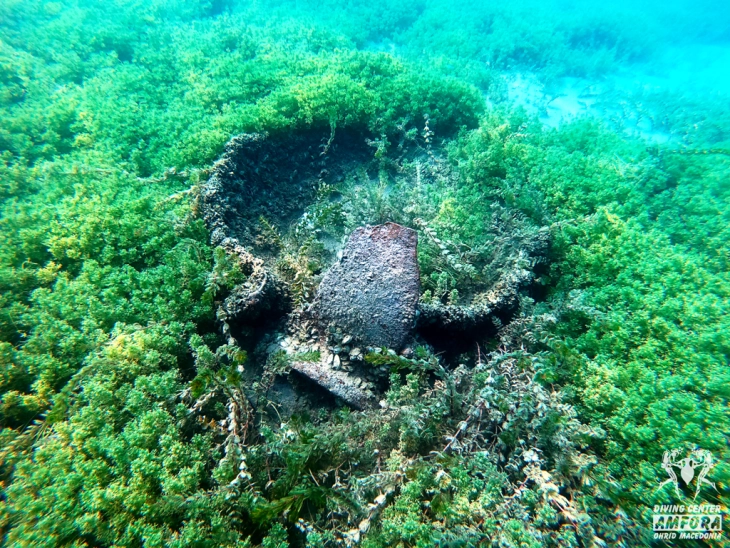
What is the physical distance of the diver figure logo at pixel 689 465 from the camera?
2.65 m

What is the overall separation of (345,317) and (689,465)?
3261 mm

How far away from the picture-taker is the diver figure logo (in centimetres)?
265

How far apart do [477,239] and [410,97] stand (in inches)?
161

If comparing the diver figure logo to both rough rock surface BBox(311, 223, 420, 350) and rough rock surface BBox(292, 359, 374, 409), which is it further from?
Answer: rough rock surface BBox(292, 359, 374, 409)

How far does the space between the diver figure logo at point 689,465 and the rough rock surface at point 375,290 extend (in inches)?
95.3

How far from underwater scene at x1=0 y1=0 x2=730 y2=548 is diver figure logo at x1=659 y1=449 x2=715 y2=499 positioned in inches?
0.7

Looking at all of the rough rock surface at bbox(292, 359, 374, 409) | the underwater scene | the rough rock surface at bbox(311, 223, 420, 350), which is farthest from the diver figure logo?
the rough rock surface at bbox(292, 359, 374, 409)

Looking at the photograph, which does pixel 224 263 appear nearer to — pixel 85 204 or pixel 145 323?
pixel 145 323

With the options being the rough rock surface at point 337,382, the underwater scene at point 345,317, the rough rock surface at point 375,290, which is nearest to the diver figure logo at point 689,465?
the underwater scene at point 345,317

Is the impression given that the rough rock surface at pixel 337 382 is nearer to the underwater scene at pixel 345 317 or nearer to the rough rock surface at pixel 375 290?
the underwater scene at pixel 345 317

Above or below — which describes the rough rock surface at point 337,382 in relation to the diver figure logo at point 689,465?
above

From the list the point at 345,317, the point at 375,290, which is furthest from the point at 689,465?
the point at 345,317

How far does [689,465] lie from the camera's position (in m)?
2.73

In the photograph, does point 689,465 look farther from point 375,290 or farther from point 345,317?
point 345,317
